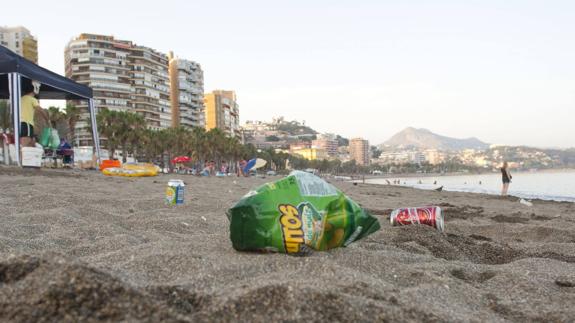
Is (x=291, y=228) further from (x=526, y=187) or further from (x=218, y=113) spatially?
(x=218, y=113)

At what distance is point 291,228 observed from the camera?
2.82m

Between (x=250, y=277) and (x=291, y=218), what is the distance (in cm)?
69

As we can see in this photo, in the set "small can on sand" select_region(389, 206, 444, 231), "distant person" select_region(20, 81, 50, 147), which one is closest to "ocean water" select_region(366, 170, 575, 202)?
"small can on sand" select_region(389, 206, 444, 231)

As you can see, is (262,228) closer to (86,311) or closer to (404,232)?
(86,311)

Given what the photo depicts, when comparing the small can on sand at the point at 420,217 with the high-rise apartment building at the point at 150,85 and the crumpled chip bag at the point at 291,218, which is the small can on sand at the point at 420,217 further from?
the high-rise apartment building at the point at 150,85

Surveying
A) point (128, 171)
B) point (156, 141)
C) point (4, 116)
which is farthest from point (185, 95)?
point (128, 171)

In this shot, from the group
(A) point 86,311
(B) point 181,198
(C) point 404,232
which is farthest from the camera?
(B) point 181,198

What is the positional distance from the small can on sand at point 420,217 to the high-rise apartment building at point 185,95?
101114mm

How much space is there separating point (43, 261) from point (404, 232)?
3.31m

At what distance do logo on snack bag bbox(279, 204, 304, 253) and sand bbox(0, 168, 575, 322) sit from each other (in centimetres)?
16

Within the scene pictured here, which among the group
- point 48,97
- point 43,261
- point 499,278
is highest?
point 48,97

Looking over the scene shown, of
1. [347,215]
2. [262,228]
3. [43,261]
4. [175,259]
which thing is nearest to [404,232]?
[347,215]

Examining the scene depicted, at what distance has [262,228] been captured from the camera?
284 centimetres

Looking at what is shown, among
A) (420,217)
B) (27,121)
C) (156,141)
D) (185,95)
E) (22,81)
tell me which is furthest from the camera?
(185,95)
